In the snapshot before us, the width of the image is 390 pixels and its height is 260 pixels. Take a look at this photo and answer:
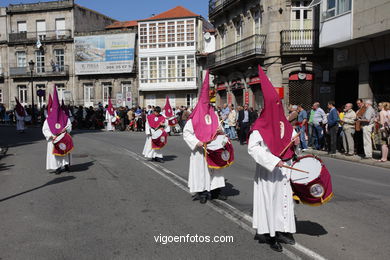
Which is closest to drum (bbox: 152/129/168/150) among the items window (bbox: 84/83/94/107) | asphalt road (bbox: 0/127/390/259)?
asphalt road (bbox: 0/127/390/259)

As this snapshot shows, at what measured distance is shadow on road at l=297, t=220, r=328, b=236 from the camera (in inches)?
211

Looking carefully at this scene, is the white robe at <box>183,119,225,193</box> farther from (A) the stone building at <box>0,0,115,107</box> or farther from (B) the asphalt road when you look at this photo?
(A) the stone building at <box>0,0,115,107</box>

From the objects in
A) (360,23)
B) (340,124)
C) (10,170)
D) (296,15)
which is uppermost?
(296,15)

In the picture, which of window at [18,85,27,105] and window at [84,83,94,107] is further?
window at [18,85,27,105]

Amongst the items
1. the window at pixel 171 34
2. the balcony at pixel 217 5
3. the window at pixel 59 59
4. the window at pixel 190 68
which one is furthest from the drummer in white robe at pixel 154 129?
the window at pixel 59 59

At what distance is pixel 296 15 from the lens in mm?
25500

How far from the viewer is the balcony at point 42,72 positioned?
47.8 metres

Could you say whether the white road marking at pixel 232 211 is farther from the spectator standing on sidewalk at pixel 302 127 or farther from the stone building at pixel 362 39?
the stone building at pixel 362 39

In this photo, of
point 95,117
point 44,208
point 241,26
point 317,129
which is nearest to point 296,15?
point 241,26

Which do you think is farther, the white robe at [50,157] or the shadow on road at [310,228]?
the white robe at [50,157]

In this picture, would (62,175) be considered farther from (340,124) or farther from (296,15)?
(296,15)

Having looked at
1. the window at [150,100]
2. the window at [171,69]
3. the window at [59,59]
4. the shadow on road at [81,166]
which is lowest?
the shadow on road at [81,166]

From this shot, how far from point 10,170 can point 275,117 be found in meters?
8.94

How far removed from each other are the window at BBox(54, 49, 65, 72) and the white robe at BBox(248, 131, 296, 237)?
1866 inches
